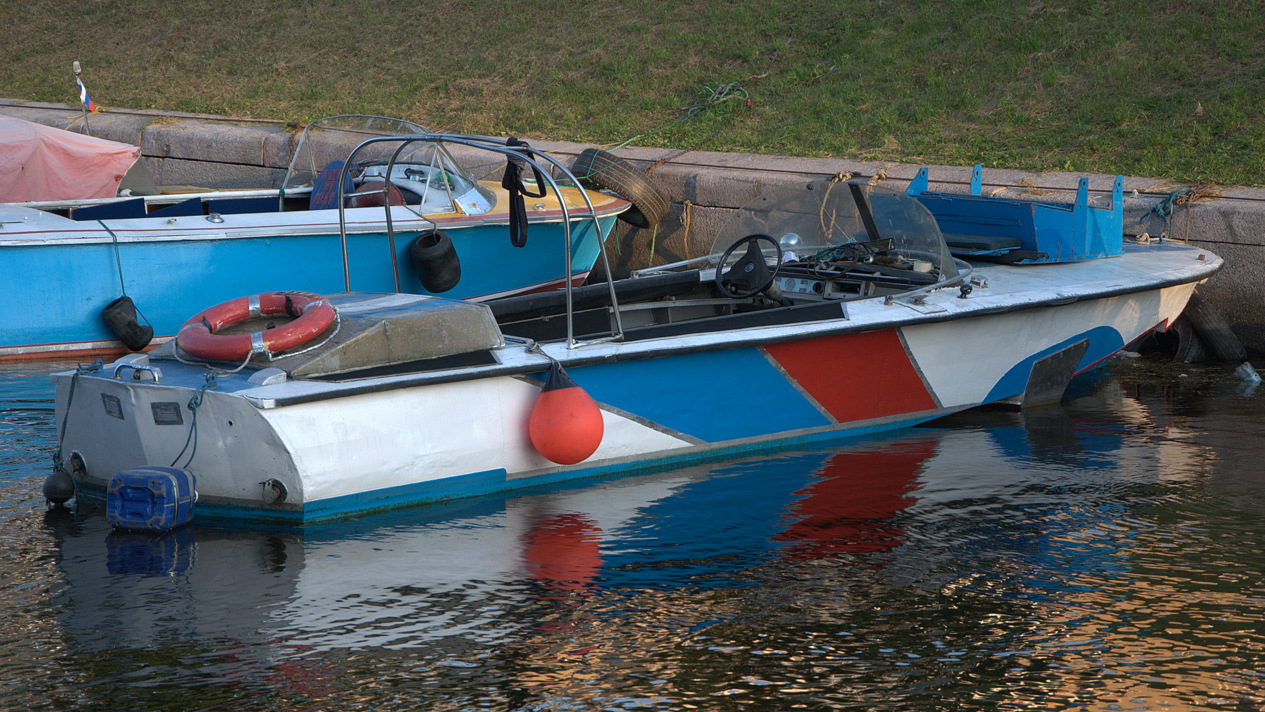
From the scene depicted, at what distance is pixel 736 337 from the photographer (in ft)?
19.8

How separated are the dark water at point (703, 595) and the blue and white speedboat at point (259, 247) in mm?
2379

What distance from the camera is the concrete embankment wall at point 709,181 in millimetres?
8430

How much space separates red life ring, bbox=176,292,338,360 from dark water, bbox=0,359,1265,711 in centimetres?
77

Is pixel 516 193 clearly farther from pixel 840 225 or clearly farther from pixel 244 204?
pixel 244 204

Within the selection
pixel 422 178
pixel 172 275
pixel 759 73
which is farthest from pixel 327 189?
pixel 759 73

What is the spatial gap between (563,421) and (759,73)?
8.55 metres

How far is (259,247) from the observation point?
28.6ft

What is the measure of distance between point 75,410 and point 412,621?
7.09 ft

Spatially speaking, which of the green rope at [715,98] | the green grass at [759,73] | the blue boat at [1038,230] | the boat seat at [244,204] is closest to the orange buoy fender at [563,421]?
the blue boat at [1038,230]

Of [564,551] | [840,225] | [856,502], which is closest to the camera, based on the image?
[564,551]

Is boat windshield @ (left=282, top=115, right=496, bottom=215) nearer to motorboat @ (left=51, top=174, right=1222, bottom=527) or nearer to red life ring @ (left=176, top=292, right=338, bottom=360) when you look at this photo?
motorboat @ (left=51, top=174, right=1222, bottom=527)

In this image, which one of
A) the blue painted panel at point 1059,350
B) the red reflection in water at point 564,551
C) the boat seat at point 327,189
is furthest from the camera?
the boat seat at point 327,189

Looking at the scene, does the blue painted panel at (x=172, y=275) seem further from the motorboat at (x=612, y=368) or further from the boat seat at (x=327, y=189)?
the motorboat at (x=612, y=368)

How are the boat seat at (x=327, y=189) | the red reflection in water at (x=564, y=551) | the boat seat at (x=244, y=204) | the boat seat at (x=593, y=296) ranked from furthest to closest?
the boat seat at (x=244, y=204) < the boat seat at (x=327, y=189) < the boat seat at (x=593, y=296) < the red reflection in water at (x=564, y=551)
